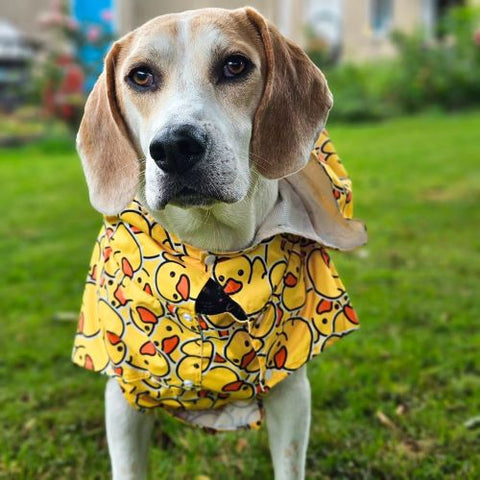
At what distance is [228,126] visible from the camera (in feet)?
7.34

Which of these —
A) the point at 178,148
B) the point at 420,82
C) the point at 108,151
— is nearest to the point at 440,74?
the point at 420,82

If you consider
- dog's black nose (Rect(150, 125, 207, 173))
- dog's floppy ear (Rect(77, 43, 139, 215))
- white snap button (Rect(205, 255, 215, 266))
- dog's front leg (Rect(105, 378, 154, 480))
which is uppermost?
dog's black nose (Rect(150, 125, 207, 173))

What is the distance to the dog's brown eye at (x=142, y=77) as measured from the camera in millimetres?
2334

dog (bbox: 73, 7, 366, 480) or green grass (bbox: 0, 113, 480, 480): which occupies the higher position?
dog (bbox: 73, 7, 366, 480)

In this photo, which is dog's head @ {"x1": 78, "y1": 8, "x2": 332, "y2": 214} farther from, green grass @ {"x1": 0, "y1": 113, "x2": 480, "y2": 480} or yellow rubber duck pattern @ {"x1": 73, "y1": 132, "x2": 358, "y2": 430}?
green grass @ {"x1": 0, "y1": 113, "x2": 480, "y2": 480}

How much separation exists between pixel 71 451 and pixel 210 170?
1567mm

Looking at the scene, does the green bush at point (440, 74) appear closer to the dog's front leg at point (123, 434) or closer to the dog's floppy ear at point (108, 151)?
the dog's floppy ear at point (108, 151)

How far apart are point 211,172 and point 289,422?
894 millimetres

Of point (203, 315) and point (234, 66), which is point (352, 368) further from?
point (234, 66)

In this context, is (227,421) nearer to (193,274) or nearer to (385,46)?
(193,274)

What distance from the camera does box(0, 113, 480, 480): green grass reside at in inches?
122

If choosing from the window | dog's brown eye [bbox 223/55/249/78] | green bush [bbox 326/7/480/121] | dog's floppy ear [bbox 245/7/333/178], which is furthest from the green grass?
the window

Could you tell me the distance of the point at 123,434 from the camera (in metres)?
2.55

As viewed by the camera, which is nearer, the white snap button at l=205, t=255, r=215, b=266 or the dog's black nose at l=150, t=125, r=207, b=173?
the dog's black nose at l=150, t=125, r=207, b=173
